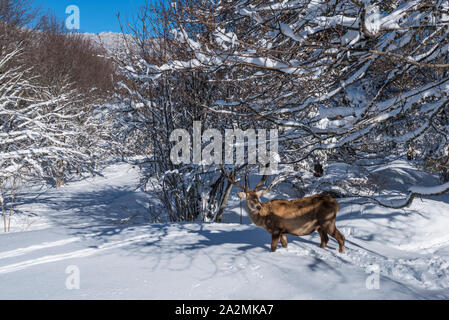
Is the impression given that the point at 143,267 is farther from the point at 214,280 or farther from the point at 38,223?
the point at 38,223

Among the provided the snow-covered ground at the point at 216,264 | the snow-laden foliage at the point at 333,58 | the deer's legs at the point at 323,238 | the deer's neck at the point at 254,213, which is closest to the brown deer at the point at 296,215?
the deer's neck at the point at 254,213

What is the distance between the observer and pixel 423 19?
3213 mm

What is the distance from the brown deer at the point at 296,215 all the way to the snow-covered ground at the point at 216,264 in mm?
295

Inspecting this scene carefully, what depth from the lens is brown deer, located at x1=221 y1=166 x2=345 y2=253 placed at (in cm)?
336

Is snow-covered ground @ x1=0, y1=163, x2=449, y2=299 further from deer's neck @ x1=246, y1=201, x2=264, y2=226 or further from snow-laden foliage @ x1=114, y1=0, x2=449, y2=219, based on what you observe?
snow-laden foliage @ x1=114, y1=0, x2=449, y2=219

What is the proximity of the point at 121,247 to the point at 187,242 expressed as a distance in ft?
2.81

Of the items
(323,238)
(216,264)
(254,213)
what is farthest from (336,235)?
(216,264)

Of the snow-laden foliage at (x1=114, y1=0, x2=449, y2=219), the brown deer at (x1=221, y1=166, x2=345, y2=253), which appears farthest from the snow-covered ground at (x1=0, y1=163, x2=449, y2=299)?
the snow-laden foliage at (x1=114, y1=0, x2=449, y2=219)

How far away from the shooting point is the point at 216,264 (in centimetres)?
320

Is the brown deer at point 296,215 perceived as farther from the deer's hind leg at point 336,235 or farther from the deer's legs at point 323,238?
the deer's legs at point 323,238

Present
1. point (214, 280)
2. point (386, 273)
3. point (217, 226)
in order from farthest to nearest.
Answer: point (217, 226)
point (386, 273)
point (214, 280)

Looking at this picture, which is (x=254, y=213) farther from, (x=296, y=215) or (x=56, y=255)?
(x=56, y=255)
